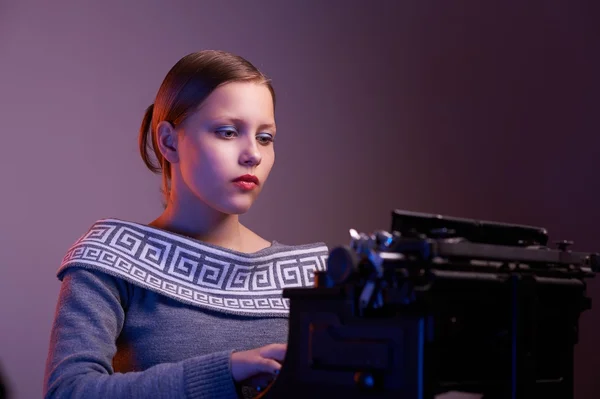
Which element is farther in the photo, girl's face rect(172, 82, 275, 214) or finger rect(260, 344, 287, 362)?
girl's face rect(172, 82, 275, 214)

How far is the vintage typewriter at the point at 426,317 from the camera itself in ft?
3.02

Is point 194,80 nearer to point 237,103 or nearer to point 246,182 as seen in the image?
point 237,103

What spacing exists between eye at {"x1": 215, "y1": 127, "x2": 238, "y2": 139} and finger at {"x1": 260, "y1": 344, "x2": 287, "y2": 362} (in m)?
0.50

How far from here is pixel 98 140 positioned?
7.88 feet

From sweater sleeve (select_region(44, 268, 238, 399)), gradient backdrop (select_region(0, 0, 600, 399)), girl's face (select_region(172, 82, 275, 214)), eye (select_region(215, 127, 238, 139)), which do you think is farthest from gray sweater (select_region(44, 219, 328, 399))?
gradient backdrop (select_region(0, 0, 600, 399))

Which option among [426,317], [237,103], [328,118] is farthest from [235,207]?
[328,118]

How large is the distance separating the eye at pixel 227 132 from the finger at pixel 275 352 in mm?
504

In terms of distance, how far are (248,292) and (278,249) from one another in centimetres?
13

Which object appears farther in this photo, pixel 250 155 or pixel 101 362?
pixel 250 155

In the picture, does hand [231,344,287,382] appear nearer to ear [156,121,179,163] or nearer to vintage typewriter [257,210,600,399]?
vintage typewriter [257,210,600,399]

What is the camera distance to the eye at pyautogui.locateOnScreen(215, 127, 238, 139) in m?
1.46

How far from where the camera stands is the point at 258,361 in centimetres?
109

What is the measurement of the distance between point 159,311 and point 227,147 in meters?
0.32

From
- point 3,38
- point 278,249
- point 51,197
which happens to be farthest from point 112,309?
point 3,38
